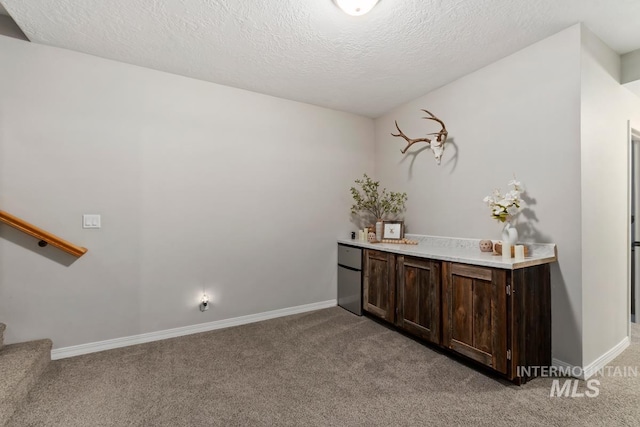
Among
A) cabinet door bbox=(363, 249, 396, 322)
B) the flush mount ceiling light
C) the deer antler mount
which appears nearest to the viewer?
the flush mount ceiling light

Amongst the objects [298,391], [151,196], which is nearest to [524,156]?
[298,391]

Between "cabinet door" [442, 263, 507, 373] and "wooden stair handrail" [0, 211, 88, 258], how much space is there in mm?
3008

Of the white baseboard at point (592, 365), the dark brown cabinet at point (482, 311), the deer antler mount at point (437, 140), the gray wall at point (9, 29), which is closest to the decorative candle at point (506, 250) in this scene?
the dark brown cabinet at point (482, 311)

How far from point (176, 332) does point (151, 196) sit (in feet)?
4.36

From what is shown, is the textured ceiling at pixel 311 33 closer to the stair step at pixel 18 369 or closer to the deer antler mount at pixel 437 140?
the deer antler mount at pixel 437 140

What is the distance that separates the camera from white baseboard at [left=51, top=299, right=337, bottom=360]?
2436 mm

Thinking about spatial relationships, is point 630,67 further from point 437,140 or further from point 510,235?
point 510,235

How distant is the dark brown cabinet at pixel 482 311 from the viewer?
6.45ft

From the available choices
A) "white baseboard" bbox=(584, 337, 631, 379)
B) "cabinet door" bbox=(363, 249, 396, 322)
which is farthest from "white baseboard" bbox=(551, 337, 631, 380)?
"cabinet door" bbox=(363, 249, 396, 322)

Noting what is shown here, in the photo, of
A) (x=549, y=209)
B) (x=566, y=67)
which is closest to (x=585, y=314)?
(x=549, y=209)

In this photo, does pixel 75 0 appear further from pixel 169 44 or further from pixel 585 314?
pixel 585 314

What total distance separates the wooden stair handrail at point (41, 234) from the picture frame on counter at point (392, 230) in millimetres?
2962

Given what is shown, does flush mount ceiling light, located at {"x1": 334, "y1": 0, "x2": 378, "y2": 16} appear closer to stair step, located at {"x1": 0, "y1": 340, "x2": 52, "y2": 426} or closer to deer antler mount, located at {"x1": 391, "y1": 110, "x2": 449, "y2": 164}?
deer antler mount, located at {"x1": 391, "y1": 110, "x2": 449, "y2": 164}

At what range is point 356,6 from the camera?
6.07 ft
